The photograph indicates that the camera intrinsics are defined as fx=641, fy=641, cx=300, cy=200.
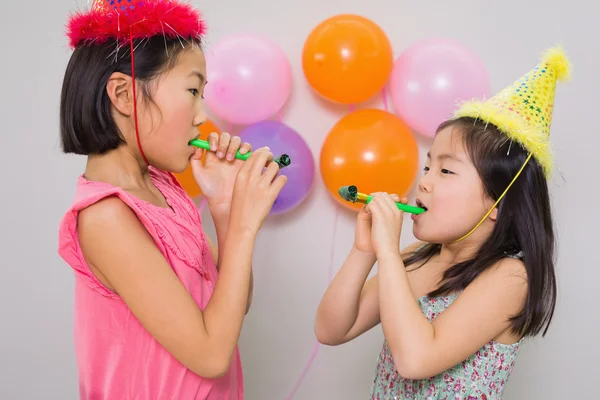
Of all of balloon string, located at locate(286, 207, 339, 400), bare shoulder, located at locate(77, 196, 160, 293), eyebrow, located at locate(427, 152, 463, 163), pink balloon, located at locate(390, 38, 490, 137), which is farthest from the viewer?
balloon string, located at locate(286, 207, 339, 400)

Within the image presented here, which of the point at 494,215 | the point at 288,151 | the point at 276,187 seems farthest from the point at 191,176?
the point at 494,215

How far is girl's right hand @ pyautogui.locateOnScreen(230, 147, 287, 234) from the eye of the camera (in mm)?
1148

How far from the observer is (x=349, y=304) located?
4.31 feet

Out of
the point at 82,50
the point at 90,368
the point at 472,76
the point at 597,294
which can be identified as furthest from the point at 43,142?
the point at 597,294

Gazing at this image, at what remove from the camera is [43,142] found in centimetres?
210

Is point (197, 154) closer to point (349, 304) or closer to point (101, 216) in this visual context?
point (101, 216)

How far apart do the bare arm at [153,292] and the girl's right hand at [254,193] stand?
147mm

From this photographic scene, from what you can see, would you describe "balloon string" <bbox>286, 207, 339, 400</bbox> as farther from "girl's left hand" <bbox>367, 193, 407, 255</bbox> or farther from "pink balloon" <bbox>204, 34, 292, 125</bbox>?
"girl's left hand" <bbox>367, 193, 407, 255</bbox>

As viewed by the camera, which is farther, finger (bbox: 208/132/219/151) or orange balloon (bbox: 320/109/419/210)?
orange balloon (bbox: 320/109/419/210)

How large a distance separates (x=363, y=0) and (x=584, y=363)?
1.33 meters

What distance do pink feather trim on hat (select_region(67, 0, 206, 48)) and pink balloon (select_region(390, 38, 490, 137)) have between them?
793 mm

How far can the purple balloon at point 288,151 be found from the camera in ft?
5.82

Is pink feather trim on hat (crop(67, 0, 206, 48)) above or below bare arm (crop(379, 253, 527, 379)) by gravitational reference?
above

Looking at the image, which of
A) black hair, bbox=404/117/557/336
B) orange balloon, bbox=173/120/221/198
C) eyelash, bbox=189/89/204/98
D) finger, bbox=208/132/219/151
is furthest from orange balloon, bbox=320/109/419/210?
eyelash, bbox=189/89/204/98
